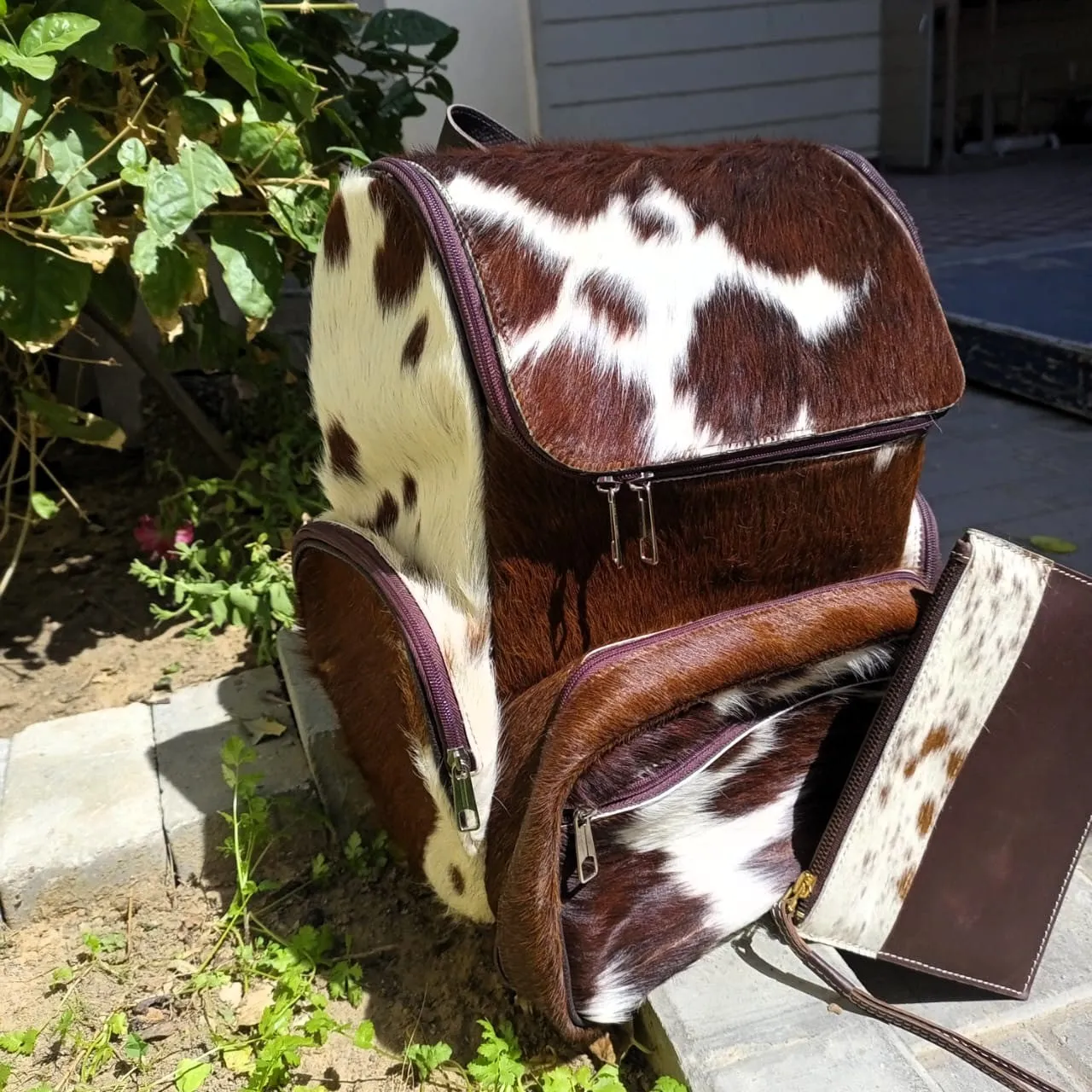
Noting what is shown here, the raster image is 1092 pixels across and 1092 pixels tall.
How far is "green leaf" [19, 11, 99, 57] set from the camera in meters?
1.18

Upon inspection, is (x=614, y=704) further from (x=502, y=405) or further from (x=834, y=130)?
(x=834, y=130)

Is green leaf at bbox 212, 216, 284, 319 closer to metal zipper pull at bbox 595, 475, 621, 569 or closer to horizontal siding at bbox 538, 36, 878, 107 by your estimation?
metal zipper pull at bbox 595, 475, 621, 569

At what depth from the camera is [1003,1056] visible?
3.07ft

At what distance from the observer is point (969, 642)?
993mm

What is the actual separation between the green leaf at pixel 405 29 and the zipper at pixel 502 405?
1190mm

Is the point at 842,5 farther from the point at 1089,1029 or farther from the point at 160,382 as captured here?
the point at 1089,1029

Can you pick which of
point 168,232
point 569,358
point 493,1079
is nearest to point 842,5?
point 168,232

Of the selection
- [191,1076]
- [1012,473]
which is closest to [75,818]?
[191,1076]

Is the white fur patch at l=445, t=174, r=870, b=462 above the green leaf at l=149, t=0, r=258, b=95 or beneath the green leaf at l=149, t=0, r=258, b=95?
beneath

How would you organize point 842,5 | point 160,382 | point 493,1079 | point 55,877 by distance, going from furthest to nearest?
point 842,5 < point 160,382 < point 55,877 < point 493,1079

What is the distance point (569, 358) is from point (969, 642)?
1.55 feet

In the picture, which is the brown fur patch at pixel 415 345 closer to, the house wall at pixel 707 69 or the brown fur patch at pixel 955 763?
the brown fur patch at pixel 955 763

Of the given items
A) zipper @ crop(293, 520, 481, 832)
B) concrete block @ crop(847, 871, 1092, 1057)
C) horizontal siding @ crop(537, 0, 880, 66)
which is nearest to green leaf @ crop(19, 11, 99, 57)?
zipper @ crop(293, 520, 481, 832)

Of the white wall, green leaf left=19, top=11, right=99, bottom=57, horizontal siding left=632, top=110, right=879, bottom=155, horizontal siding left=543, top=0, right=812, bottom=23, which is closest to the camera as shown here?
green leaf left=19, top=11, right=99, bottom=57
